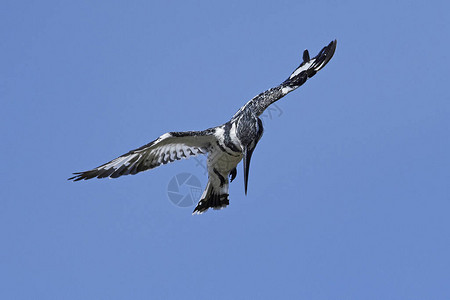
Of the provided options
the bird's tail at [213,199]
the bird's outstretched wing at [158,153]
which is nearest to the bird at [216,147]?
the bird's outstretched wing at [158,153]

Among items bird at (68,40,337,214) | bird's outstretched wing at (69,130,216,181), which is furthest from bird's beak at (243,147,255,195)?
bird's outstretched wing at (69,130,216,181)

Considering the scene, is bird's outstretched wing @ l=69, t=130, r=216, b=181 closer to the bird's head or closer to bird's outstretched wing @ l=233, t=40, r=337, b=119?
the bird's head

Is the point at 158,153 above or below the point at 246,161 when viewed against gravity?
above

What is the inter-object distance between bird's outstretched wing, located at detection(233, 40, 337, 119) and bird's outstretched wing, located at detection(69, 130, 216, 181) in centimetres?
76

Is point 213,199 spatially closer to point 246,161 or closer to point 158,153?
point 246,161

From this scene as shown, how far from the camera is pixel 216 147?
952 centimetres

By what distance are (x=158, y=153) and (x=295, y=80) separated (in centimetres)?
272

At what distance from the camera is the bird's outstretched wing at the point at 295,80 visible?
379 inches

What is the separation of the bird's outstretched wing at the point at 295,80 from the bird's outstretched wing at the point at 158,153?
76 cm

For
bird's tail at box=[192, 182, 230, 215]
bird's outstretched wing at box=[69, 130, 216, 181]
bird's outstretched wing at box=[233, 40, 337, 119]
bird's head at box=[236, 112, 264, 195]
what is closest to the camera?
bird's outstretched wing at box=[69, 130, 216, 181]

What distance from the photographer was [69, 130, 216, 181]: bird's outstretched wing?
8.84 m

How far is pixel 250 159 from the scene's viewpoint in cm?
930

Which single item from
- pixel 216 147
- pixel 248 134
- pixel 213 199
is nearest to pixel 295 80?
pixel 248 134

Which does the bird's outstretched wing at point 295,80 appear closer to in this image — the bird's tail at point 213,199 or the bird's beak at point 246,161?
the bird's beak at point 246,161
